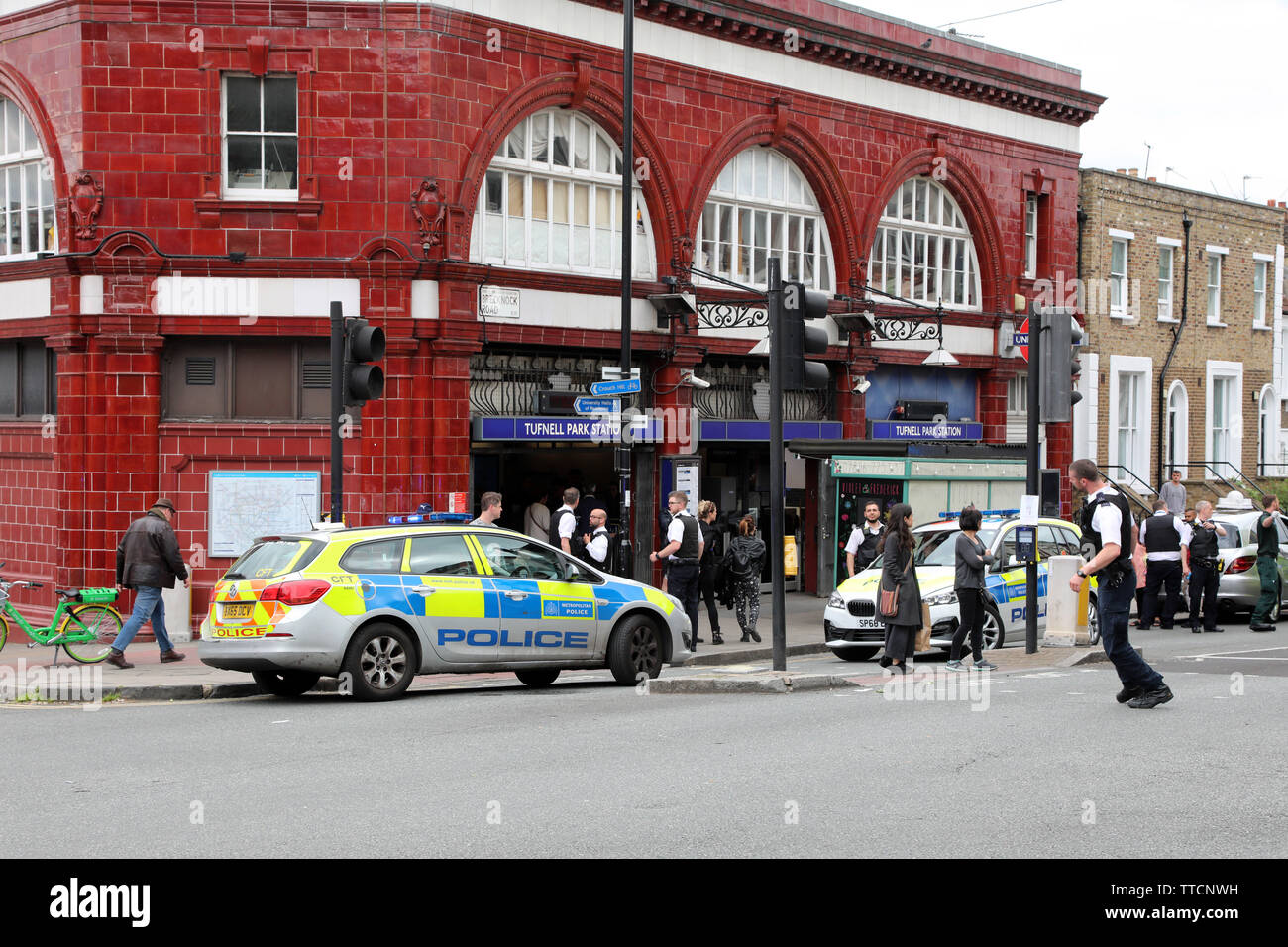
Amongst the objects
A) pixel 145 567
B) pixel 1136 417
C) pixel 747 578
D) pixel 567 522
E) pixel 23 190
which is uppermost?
pixel 23 190

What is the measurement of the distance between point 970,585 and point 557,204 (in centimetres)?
975

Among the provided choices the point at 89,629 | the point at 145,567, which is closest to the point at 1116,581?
the point at 145,567

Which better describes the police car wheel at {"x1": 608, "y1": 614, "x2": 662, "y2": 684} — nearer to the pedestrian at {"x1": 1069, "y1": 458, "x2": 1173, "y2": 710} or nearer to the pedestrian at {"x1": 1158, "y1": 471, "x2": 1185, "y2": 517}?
the pedestrian at {"x1": 1069, "y1": 458, "x2": 1173, "y2": 710}

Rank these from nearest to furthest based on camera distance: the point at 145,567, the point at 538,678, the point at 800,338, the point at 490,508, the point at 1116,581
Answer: the point at 1116,581 < the point at 800,338 < the point at 538,678 < the point at 145,567 < the point at 490,508

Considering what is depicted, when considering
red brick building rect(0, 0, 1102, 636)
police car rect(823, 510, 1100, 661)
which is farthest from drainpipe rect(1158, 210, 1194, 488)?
police car rect(823, 510, 1100, 661)

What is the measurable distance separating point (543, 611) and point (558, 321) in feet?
28.7

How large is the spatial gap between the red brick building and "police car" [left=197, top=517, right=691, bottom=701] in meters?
6.45

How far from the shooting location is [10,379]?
21266 mm

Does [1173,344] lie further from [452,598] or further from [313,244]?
[452,598]

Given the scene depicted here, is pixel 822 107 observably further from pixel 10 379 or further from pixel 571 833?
pixel 571 833

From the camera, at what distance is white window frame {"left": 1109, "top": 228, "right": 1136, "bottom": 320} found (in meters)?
33.2

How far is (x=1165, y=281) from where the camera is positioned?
35.0m

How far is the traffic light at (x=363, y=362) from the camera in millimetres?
14414

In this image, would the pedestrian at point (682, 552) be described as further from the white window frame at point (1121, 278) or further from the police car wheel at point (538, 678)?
the white window frame at point (1121, 278)
